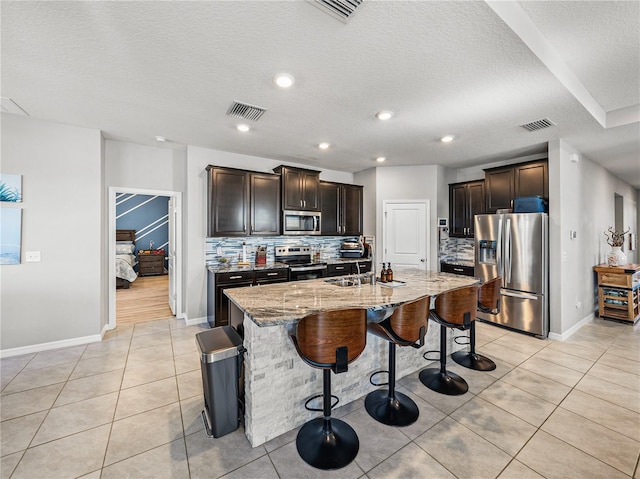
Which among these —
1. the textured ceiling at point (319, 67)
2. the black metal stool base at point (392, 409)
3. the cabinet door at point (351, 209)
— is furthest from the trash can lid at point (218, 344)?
the cabinet door at point (351, 209)

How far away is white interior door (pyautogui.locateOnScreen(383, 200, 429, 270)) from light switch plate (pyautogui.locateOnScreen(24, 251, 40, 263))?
5.18m

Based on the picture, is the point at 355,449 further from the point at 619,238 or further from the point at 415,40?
the point at 619,238

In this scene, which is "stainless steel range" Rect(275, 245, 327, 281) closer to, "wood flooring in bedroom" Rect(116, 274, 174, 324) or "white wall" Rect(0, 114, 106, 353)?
"wood flooring in bedroom" Rect(116, 274, 174, 324)

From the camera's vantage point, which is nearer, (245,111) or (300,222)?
(245,111)

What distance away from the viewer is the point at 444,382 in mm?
2641

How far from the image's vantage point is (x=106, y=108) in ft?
9.66

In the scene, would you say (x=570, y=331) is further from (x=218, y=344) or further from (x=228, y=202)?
(x=228, y=202)

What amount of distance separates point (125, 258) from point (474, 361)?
8.37 metres

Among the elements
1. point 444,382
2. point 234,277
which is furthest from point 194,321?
point 444,382

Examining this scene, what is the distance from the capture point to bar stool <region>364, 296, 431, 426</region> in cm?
204

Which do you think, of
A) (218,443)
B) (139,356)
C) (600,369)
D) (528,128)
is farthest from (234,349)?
(528,128)

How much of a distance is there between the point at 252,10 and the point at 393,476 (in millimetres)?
2909

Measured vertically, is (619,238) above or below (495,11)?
below

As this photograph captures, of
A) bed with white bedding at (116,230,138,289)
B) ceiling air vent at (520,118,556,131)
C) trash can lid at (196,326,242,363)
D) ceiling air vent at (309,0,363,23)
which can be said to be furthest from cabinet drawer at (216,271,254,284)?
bed with white bedding at (116,230,138,289)
